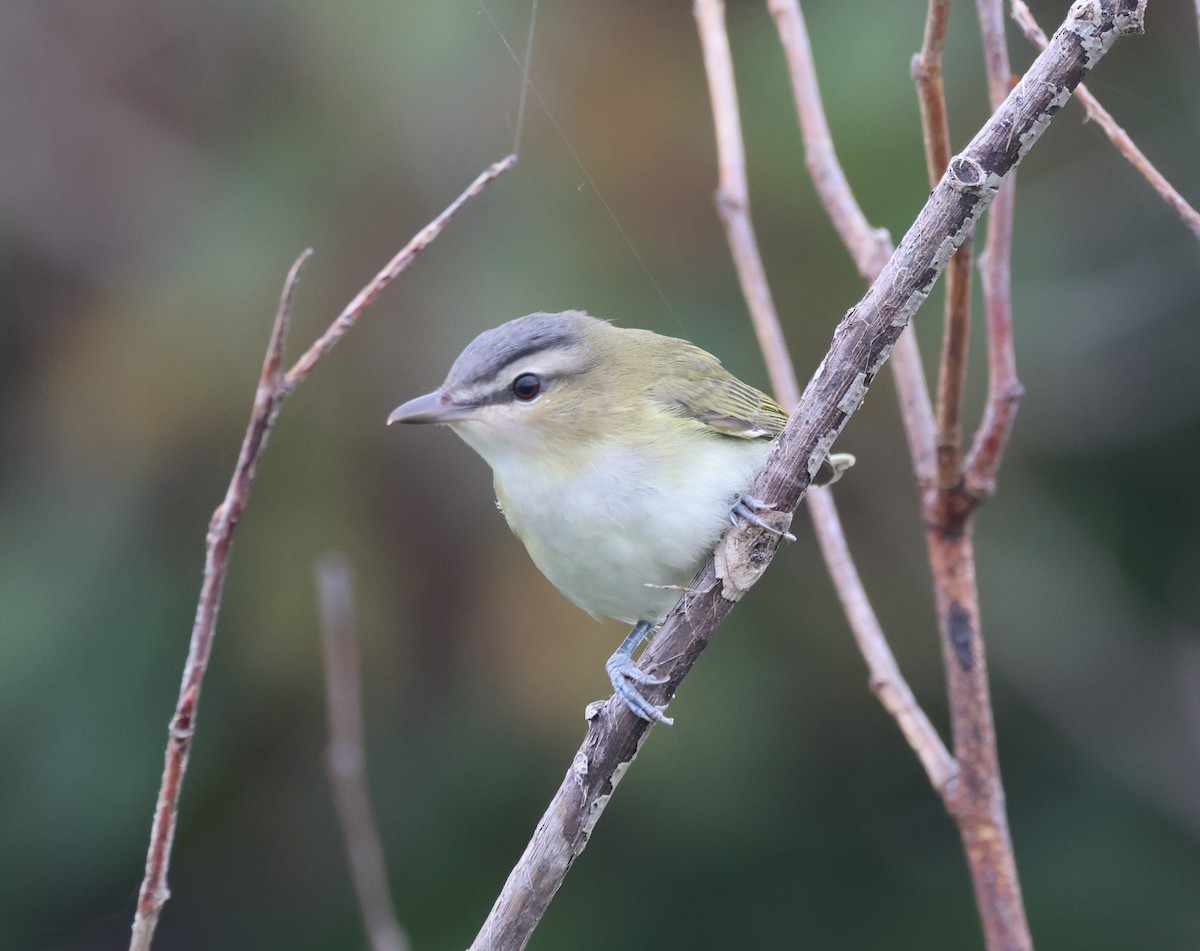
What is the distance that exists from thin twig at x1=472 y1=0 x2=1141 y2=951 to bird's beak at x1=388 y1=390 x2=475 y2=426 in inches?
23.2

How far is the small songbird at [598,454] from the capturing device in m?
2.12

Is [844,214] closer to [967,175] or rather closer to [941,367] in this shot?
[941,367]

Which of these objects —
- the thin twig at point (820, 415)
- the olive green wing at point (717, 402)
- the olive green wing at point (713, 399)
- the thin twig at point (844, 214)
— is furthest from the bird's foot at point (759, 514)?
the olive green wing at point (713, 399)

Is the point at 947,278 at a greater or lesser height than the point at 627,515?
greater

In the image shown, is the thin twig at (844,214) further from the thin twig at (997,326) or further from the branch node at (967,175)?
the branch node at (967,175)

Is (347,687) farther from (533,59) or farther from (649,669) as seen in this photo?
(533,59)

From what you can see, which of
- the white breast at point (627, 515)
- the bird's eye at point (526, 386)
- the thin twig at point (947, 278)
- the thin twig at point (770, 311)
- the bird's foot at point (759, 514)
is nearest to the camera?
the bird's foot at point (759, 514)

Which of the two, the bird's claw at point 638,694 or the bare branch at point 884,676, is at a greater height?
the bare branch at point 884,676

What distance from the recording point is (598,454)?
2223mm

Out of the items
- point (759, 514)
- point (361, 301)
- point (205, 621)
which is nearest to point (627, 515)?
point (759, 514)

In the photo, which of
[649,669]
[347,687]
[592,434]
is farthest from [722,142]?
[347,687]

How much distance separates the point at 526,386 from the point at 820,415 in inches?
34.1

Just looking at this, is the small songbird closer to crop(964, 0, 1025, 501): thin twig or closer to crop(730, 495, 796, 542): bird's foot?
crop(964, 0, 1025, 501): thin twig

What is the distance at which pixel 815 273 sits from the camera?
3.58 m
